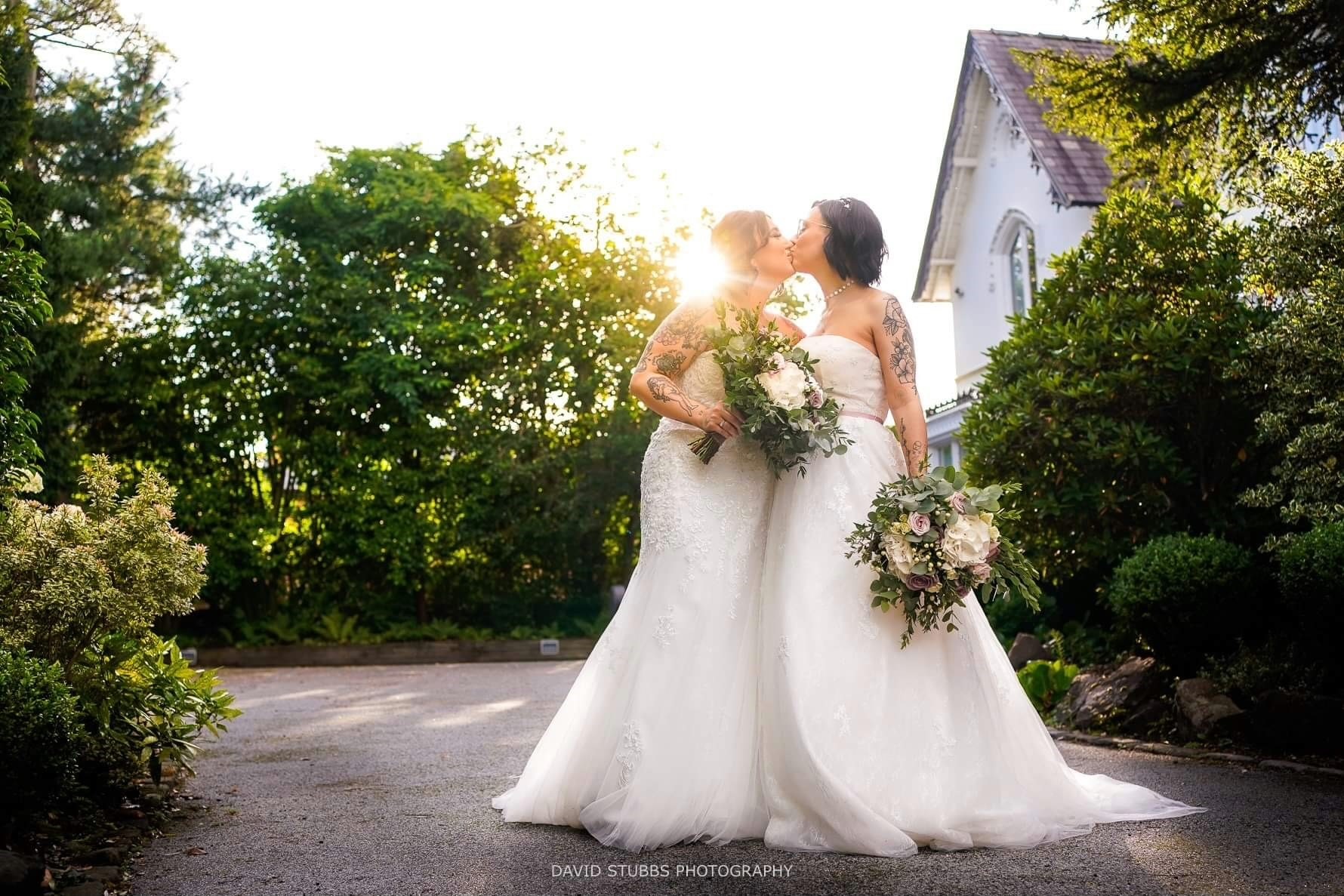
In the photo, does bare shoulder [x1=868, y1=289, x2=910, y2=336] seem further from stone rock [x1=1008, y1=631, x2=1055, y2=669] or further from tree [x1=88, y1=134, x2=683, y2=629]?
tree [x1=88, y1=134, x2=683, y2=629]

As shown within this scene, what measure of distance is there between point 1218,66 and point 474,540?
1343cm

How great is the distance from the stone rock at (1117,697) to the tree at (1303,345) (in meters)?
1.28

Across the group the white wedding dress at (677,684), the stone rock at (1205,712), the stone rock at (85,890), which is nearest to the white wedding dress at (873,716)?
the white wedding dress at (677,684)

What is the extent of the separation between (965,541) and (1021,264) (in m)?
15.4

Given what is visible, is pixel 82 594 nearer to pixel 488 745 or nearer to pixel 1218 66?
Answer: pixel 488 745

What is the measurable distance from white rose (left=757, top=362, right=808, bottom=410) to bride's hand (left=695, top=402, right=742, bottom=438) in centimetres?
21

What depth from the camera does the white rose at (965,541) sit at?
4.55 metres

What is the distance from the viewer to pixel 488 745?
7.68 meters

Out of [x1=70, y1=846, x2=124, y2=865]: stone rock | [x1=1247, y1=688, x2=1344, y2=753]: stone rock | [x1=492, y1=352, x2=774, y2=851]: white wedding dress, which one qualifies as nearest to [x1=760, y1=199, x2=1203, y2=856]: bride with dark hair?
[x1=492, y1=352, x2=774, y2=851]: white wedding dress

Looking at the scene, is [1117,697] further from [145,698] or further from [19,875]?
[19,875]

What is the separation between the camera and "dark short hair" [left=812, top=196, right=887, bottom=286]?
17.4 ft

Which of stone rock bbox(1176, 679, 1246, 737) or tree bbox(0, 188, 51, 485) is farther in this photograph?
stone rock bbox(1176, 679, 1246, 737)

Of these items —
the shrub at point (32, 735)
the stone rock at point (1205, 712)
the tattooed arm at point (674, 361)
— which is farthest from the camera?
the stone rock at point (1205, 712)

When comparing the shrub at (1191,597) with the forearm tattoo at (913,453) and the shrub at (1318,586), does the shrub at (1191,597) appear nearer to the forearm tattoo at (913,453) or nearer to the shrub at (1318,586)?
the shrub at (1318,586)
